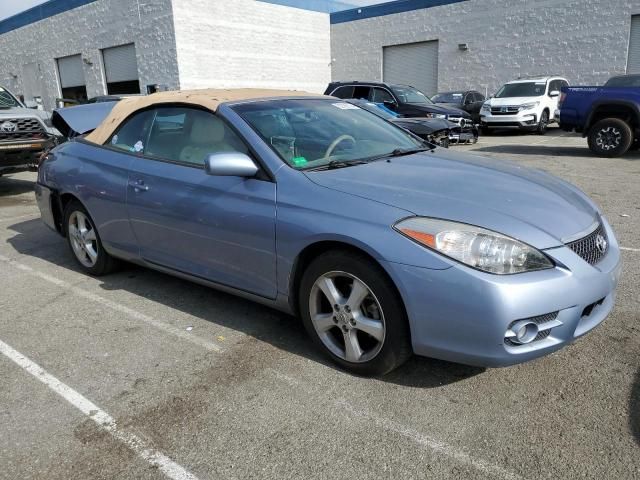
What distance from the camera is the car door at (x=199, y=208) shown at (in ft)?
11.1

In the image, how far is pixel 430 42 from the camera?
2483cm

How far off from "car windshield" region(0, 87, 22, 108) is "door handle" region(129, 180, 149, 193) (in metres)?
7.61

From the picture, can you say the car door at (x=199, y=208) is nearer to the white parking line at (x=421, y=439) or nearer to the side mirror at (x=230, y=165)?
the side mirror at (x=230, y=165)

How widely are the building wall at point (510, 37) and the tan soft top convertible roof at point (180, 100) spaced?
64.2ft

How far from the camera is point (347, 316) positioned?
3.03 m

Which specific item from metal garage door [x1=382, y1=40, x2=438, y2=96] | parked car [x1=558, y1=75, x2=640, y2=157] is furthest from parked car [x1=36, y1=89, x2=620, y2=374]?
metal garage door [x1=382, y1=40, x2=438, y2=96]

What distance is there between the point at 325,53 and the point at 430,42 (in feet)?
19.8

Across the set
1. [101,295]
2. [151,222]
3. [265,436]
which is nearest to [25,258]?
[101,295]

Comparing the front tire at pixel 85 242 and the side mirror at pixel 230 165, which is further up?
the side mirror at pixel 230 165

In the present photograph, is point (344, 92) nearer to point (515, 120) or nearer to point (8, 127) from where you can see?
point (515, 120)

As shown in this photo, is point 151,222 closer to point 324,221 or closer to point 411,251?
point 324,221

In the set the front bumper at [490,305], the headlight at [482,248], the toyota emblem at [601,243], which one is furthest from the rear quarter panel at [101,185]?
the toyota emblem at [601,243]

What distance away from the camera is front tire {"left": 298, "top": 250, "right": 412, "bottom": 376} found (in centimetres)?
284

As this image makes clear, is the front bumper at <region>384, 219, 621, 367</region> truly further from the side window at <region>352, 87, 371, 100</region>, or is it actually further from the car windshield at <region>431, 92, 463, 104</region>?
the car windshield at <region>431, 92, 463, 104</region>
